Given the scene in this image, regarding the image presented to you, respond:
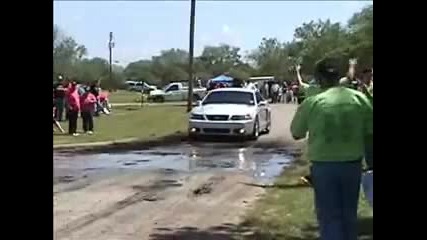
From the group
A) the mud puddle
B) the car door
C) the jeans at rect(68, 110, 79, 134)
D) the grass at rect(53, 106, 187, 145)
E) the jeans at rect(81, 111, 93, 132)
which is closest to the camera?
the mud puddle

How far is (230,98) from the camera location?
2227 cm

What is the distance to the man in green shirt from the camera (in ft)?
18.0

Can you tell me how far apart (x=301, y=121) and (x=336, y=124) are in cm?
32

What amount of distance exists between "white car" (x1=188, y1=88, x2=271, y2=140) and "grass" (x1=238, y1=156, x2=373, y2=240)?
8.71 m

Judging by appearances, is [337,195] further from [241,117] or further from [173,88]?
[173,88]

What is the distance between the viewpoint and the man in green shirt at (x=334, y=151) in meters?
5.48

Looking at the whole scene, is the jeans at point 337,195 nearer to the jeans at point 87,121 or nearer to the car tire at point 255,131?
the car tire at point 255,131

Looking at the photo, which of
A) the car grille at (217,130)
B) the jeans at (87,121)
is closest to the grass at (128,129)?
the jeans at (87,121)

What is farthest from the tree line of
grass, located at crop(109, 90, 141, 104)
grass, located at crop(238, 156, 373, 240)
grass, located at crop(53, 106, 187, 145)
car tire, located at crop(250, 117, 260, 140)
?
grass, located at crop(238, 156, 373, 240)

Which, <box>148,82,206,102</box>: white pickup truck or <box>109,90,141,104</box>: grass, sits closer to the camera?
<box>148,82,206,102</box>: white pickup truck

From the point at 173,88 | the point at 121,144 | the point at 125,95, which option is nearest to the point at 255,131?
the point at 121,144

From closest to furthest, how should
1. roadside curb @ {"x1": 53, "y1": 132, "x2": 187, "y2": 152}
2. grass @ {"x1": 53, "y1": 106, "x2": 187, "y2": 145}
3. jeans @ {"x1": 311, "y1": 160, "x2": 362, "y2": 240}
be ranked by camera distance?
jeans @ {"x1": 311, "y1": 160, "x2": 362, "y2": 240} → roadside curb @ {"x1": 53, "y1": 132, "x2": 187, "y2": 152} → grass @ {"x1": 53, "y1": 106, "x2": 187, "y2": 145}

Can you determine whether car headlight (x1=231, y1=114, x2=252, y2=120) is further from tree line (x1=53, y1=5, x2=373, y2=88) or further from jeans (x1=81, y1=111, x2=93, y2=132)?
tree line (x1=53, y1=5, x2=373, y2=88)

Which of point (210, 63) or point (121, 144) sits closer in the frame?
point (121, 144)
